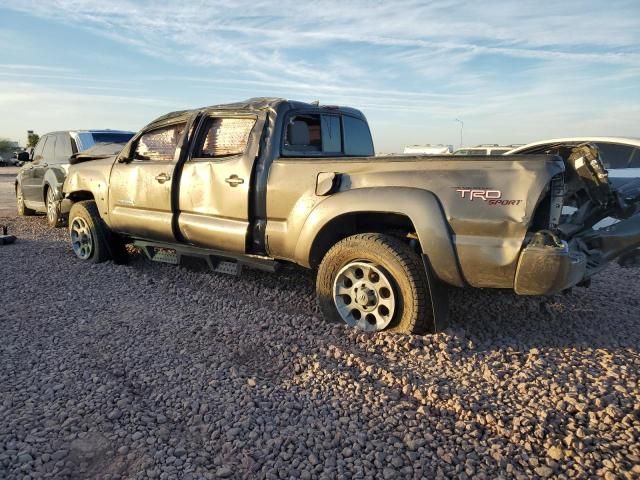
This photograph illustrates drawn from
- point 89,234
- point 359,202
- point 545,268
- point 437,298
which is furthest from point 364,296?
point 89,234

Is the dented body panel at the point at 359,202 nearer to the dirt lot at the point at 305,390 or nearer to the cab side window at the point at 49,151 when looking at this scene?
the dirt lot at the point at 305,390

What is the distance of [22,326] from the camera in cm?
407

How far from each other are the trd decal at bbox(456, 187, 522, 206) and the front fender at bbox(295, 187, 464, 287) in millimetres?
189

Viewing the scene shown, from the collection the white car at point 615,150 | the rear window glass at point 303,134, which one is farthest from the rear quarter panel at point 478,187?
the white car at point 615,150

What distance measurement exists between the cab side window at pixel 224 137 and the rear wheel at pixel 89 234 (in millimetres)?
1868

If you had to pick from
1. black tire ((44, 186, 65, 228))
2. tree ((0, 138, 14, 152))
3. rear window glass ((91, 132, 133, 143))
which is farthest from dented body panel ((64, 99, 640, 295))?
tree ((0, 138, 14, 152))

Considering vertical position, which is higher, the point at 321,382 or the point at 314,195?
the point at 314,195

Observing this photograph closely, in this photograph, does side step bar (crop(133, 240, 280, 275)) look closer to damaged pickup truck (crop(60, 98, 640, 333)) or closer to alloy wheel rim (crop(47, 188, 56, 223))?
damaged pickup truck (crop(60, 98, 640, 333))

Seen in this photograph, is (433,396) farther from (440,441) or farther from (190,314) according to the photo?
(190,314)

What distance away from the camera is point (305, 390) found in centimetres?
305

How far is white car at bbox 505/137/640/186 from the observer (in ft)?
22.9

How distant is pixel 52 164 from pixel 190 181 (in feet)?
17.3

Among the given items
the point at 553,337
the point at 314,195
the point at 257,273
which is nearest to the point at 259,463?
the point at 314,195

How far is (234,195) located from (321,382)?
2.01 meters
